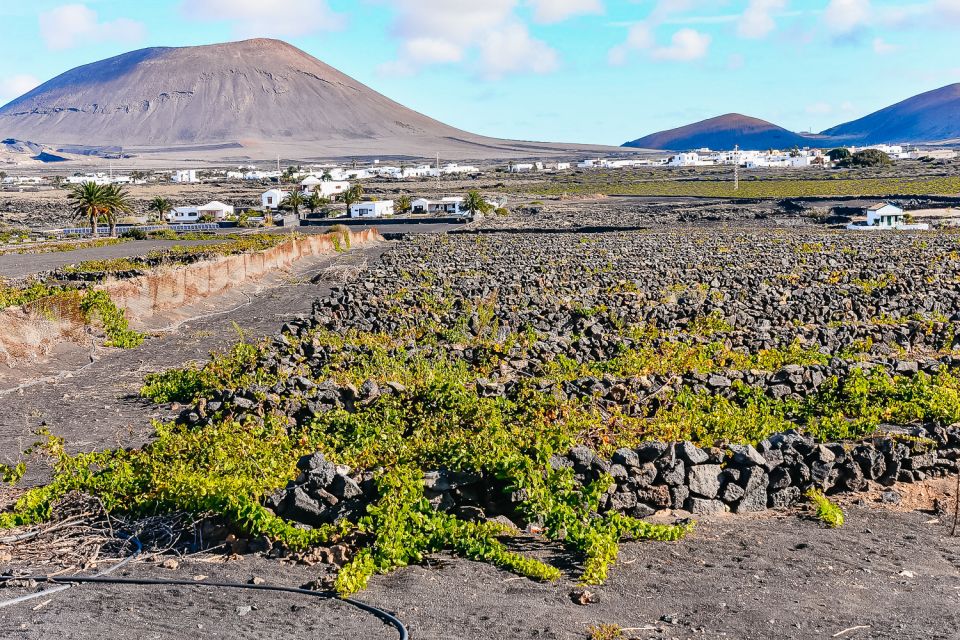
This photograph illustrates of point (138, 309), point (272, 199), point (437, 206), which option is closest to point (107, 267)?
point (138, 309)

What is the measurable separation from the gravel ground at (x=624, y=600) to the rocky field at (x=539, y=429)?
25 centimetres

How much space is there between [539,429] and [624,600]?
13.2 feet

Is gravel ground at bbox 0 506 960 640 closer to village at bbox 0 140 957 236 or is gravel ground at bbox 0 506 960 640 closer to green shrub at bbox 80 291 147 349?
green shrub at bbox 80 291 147 349

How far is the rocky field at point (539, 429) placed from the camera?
8.21 meters

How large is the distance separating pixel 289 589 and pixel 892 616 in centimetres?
437

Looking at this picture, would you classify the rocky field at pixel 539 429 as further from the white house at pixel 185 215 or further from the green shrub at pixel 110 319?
the white house at pixel 185 215

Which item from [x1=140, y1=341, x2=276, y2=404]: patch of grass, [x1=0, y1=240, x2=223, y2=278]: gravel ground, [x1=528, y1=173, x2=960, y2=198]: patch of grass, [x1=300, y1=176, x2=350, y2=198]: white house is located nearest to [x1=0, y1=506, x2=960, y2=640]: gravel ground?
[x1=140, y1=341, x2=276, y2=404]: patch of grass

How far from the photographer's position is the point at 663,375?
539 inches

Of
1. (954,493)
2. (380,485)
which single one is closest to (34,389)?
(380,485)

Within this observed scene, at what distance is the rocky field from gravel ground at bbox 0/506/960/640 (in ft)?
0.82

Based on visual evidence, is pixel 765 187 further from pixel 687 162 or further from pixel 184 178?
pixel 184 178


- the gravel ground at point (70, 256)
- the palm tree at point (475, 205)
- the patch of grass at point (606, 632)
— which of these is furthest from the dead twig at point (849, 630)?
the palm tree at point (475, 205)

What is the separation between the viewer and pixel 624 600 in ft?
23.3

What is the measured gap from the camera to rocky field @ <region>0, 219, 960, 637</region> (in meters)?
8.21
